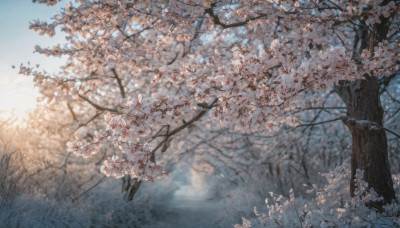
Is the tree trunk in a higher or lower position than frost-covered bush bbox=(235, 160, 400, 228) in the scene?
higher

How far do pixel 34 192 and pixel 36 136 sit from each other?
373cm

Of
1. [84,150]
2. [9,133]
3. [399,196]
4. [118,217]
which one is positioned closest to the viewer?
[84,150]

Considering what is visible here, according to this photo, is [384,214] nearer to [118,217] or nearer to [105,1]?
[105,1]

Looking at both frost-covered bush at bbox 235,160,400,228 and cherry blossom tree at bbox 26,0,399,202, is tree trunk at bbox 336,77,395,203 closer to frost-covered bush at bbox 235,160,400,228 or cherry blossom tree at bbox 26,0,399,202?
cherry blossom tree at bbox 26,0,399,202

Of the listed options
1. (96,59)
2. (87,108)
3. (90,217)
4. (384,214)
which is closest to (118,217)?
(90,217)

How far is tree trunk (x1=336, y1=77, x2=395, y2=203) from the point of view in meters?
3.56

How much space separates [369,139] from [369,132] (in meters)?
0.10

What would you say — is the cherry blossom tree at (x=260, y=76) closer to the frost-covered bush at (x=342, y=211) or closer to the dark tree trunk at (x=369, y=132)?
the dark tree trunk at (x=369, y=132)

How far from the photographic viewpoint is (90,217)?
4.76m

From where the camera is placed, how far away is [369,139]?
364 cm

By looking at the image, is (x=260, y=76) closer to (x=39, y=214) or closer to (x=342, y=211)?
(x=342, y=211)

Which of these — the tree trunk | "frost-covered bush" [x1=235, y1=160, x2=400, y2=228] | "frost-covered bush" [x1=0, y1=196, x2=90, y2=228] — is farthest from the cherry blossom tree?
"frost-covered bush" [x1=0, y1=196, x2=90, y2=228]

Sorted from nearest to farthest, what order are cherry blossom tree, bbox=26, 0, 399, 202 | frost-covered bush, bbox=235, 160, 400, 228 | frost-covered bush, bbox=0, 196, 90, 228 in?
cherry blossom tree, bbox=26, 0, 399, 202 → frost-covered bush, bbox=235, 160, 400, 228 → frost-covered bush, bbox=0, 196, 90, 228

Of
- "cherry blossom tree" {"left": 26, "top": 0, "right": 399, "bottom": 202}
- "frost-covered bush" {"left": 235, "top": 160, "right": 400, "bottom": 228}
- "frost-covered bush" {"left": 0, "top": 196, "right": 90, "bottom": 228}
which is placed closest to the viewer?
"cherry blossom tree" {"left": 26, "top": 0, "right": 399, "bottom": 202}
